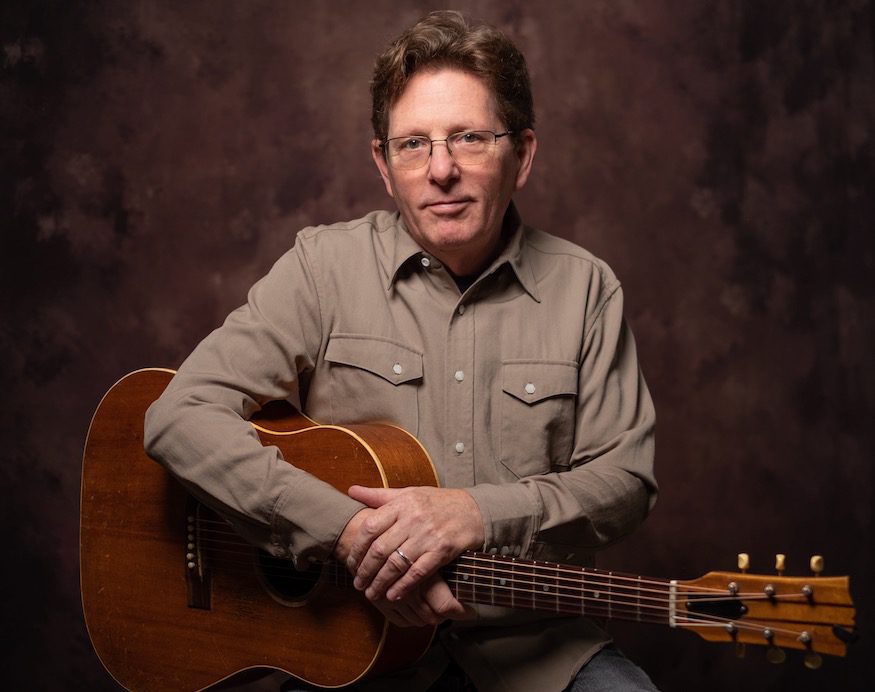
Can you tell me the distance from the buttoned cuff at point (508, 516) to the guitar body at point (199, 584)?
6.9 inches

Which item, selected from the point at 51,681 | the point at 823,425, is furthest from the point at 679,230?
the point at 51,681

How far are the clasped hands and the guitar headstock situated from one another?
43cm

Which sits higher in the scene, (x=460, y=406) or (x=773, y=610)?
(x=460, y=406)

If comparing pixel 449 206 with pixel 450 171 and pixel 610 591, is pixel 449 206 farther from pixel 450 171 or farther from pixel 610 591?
pixel 610 591

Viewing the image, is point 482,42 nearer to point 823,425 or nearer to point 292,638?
point 292,638

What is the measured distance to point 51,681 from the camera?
371cm

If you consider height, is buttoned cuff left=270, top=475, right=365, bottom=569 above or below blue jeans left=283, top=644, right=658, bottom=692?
above

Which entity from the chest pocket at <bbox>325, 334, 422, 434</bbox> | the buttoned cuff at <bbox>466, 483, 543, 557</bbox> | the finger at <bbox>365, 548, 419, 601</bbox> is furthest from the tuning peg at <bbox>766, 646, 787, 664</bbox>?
the chest pocket at <bbox>325, 334, 422, 434</bbox>

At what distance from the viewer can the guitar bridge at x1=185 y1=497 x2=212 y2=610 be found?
8.30 ft

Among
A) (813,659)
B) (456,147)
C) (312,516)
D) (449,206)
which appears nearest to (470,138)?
(456,147)

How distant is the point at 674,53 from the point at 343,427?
1831 mm

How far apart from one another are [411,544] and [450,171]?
0.80 m

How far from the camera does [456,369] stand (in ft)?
8.13

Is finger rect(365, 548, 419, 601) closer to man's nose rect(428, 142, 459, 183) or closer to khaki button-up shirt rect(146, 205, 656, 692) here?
khaki button-up shirt rect(146, 205, 656, 692)
